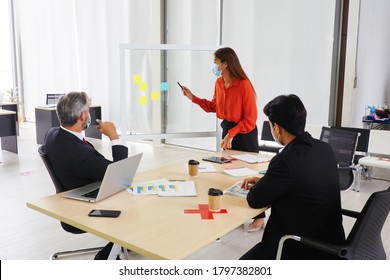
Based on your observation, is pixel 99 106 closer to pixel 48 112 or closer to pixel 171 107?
pixel 48 112

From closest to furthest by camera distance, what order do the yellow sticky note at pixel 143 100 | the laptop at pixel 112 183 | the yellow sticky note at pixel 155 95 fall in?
the laptop at pixel 112 183, the yellow sticky note at pixel 143 100, the yellow sticky note at pixel 155 95

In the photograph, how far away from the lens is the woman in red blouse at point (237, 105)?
3.30m

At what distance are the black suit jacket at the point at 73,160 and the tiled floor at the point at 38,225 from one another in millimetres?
933

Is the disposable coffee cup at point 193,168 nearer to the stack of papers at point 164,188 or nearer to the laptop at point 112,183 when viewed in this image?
the stack of papers at point 164,188

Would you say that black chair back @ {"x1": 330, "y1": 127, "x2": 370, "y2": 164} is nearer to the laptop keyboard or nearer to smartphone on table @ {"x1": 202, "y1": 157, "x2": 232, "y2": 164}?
smartphone on table @ {"x1": 202, "y1": 157, "x2": 232, "y2": 164}

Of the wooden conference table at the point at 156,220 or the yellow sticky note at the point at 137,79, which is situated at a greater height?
the yellow sticky note at the point at 137,79

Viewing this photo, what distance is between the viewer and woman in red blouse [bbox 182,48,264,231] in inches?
130

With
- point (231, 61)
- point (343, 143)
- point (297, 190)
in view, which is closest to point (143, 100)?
point (231, 61)

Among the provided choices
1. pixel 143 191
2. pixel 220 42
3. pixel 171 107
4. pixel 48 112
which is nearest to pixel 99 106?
pixel 48 112

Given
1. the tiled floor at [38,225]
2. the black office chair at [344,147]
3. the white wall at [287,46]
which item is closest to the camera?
the tiled floor at [38,225]

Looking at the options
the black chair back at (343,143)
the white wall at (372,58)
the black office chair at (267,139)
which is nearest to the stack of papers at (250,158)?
the black chair back at (343,143)

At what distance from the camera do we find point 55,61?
8.91 m

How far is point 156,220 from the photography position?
1.74 metres

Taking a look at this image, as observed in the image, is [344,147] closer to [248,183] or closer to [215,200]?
[248,183]
